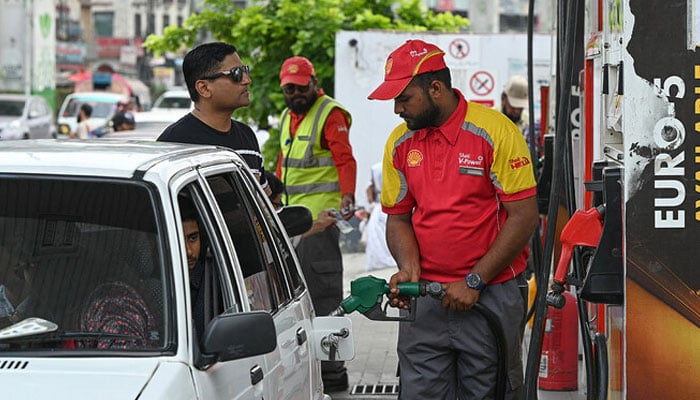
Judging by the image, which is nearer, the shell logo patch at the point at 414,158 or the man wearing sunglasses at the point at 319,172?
the shell logo patch at the point at 414,158

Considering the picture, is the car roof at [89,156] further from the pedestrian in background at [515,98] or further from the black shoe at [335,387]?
the pedestrian in background at [515,98]

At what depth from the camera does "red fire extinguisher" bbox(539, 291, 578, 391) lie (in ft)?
26.0

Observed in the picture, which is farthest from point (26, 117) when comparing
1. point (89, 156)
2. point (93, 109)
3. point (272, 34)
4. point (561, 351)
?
point (89, 156)

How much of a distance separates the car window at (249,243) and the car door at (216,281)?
0.12 metres

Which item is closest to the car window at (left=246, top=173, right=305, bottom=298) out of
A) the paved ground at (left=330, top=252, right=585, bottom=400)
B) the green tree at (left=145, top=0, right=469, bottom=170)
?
the paved ground at (left=330, top=252, right=585, bottom=400)

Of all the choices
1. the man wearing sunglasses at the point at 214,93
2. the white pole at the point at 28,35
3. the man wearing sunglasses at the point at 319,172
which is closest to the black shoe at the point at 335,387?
Result: the man wearing sunglasses at the point at 319,172

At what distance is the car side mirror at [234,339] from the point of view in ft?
12.3

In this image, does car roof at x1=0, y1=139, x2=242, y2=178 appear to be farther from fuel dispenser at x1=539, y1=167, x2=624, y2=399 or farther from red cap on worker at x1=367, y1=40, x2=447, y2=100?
fuel dispenser at x1=539, y1=167, x2=624, y2=399

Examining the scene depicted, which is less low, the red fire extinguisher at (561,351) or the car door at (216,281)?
the car door at (216,281)

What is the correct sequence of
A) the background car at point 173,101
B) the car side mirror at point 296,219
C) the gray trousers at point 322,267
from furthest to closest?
the background car at point 173,101 < the gray trousers at point 322,267 < the car side mirror at point 296,219

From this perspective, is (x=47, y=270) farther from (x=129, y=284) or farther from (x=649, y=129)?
(x=649, y=129)

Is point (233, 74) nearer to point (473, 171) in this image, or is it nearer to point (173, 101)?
point (473, 171)

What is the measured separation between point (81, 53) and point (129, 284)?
7214cm

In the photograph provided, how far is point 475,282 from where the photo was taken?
5.55m
